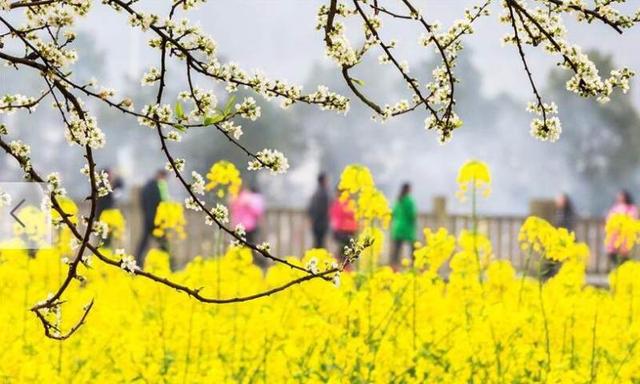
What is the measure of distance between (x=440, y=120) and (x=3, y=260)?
4219mm

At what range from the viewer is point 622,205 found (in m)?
18.8

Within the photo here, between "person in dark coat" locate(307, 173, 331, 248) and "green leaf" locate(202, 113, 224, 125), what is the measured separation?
17.3m

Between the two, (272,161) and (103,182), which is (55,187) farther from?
(272,161)

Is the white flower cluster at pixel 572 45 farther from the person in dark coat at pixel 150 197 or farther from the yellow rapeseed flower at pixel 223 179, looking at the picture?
the person in dark coat at pixel 150 197

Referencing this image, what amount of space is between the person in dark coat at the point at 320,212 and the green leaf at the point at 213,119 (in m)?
17.3

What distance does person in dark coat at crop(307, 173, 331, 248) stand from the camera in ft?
68.3

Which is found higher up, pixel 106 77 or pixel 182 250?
pixel 106 77

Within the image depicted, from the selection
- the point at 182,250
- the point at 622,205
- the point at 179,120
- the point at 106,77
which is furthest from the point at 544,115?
the point at 106,77

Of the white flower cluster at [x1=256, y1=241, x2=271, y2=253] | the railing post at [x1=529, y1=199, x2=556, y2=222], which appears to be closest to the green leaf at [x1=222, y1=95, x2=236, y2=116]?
the white flower cluster at [x1=256, y1=241, x2=271, y2=253]

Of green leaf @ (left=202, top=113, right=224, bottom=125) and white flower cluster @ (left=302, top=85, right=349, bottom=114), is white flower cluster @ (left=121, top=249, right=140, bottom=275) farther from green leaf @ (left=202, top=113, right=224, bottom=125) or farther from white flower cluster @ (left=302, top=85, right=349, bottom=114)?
white flower cluster @ (left=302, top=85, right=349, bottom=114)

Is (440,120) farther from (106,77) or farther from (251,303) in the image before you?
(106,77)

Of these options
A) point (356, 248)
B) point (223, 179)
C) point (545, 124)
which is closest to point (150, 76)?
point (356, 248)

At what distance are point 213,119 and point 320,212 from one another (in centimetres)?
1751

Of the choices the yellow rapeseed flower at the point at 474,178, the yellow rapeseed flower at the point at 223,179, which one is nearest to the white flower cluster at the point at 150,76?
the yellow rapeseed flower at the point at 223,179
